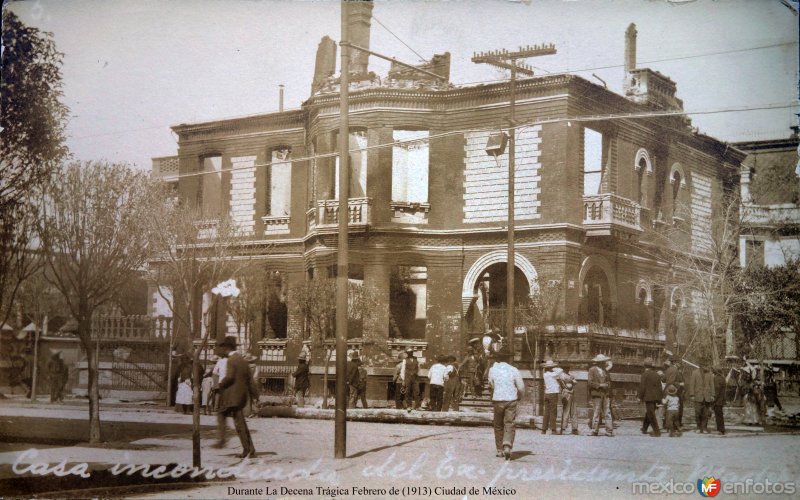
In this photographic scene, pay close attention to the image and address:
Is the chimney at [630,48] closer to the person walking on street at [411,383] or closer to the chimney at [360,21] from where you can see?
the chimney at [360,21]

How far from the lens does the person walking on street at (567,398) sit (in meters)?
19.3

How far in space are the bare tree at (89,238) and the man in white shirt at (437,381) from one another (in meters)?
6.15

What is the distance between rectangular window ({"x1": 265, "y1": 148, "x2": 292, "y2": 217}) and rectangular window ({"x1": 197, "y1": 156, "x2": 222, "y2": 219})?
87 centimetres

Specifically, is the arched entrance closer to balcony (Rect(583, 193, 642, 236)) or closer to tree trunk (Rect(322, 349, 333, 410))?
balcony (Rect(583, 193, 642, 236))

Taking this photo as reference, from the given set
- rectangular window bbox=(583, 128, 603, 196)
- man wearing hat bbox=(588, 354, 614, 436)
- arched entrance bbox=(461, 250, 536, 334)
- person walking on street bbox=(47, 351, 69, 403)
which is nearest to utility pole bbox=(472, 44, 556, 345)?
arched entrance bbox=(461, 250, 536, 334)

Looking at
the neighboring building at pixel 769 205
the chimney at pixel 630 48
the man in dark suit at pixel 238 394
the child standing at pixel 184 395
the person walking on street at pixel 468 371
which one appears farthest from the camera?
the person walking on street at pixel 468 371

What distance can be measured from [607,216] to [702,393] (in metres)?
4.28

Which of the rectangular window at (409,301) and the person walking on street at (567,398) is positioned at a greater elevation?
the rectangular window at (409,301)

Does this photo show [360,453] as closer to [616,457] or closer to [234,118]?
[616,457]

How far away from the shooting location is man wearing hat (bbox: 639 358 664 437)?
716 inches

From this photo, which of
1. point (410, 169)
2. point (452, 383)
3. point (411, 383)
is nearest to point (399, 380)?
point (411, 383)

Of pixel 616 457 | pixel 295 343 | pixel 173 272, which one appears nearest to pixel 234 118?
pixel 173 272

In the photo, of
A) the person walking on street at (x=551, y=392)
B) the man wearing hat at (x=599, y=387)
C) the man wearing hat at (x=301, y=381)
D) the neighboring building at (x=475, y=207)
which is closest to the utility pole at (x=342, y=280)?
the neighboring building at (x=475, y=207)

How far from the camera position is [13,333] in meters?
18.4
